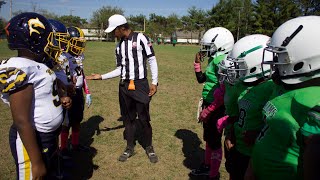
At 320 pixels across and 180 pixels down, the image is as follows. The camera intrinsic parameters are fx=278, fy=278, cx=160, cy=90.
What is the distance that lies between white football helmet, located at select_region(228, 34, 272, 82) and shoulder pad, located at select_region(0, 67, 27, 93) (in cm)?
199

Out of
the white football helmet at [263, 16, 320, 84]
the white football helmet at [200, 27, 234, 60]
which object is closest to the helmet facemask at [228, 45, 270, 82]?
the white football helmet at [263, 16, 320, 84]

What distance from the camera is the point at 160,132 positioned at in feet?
20.7

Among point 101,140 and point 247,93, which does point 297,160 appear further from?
point 101,140

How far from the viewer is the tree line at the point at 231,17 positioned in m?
53.5

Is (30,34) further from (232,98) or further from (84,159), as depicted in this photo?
(84,159)

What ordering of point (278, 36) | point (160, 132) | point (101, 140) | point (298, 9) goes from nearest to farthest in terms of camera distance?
point (278, 36) < point (101, 140) < point (160, 132) < point (298, 9)

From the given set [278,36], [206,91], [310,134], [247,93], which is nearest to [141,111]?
[206,91]

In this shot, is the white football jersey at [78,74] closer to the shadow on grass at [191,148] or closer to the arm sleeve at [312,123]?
the shadow on grass at [191,148]

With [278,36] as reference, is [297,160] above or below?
below

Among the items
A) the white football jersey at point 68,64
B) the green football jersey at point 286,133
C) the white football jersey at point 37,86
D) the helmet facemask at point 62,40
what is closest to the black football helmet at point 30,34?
the white football jersey at point 37,86

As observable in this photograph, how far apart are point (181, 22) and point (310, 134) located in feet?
289

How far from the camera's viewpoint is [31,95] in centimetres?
235

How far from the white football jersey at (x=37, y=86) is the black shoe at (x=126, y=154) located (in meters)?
2.34

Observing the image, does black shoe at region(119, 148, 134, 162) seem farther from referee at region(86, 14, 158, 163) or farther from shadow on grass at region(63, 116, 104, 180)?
shadow on grass at region(63, 116, 104, 180)
